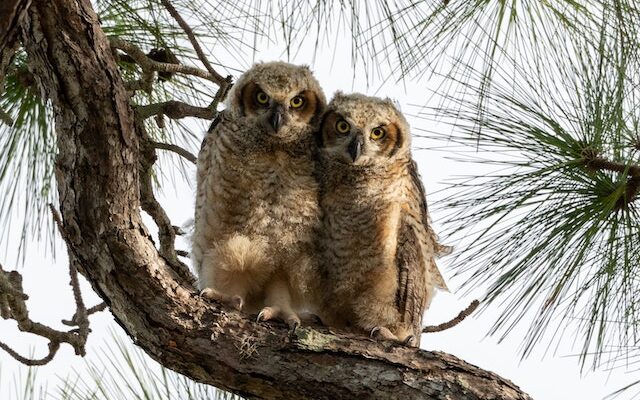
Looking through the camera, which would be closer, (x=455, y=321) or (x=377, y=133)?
(x=455, y=321)

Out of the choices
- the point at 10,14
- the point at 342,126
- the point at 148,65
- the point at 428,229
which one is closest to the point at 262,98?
the point at 342,126

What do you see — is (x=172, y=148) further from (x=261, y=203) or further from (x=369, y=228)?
(x=369, y=228)

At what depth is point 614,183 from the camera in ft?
8.79

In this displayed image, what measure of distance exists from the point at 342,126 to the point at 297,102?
0.19m

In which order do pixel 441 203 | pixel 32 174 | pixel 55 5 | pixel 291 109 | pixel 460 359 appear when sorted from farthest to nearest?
pixel 32 174 → pixel 291 109 → pixel 441 203 → pixel 460 359 → pixel 55 5

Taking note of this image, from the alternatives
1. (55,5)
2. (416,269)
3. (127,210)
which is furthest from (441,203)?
(55,5)

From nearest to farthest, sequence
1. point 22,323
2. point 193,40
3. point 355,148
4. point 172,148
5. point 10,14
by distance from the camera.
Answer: point 10,14, point 22,323, point 193,40, point 355,148, point 172,148

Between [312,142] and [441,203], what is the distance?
0.53 metres

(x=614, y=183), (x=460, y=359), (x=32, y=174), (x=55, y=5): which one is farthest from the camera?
(x=32, y=174)

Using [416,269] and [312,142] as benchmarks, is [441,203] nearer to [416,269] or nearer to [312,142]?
[416,269]

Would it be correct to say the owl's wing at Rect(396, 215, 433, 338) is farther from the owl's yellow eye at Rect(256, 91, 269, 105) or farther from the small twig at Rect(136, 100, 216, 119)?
the small twig at Rect(136, 100, 216, 119)

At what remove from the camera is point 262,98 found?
3.21 metres

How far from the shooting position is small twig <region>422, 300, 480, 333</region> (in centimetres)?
297

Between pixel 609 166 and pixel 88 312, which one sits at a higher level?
pixel 609 166
